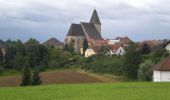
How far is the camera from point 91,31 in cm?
15738

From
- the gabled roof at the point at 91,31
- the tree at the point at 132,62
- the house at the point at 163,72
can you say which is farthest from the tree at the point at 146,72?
the gabled roof at the point at 91,31

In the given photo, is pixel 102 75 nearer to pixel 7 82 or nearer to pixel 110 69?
pixel 110 69

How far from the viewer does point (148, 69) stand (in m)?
55.6

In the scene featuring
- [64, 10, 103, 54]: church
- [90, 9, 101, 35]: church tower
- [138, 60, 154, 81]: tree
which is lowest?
[138, 60, 154, 81]: tree

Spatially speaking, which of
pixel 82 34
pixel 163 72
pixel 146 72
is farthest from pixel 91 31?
pixel 163 72

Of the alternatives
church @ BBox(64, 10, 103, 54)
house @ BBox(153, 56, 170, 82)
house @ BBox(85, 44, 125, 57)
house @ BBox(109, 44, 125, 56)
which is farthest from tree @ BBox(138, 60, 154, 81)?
church @ BBox(64, 10, 103, 54)

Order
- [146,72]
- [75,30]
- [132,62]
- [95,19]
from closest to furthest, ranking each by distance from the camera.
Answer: [146,72]
[132,62]
[75,30]
[95,19]

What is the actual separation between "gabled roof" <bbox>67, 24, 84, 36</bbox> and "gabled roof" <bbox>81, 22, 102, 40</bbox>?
76.6 inches

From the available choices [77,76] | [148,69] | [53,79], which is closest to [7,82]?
[53,79]

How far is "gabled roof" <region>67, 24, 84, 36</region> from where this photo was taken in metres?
151

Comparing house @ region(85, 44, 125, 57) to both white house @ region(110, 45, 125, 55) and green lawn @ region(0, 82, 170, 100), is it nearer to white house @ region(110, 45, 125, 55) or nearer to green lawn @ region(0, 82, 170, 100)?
white house @ region(110, 45, 125, 55)

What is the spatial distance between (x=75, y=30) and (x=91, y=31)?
7818mm

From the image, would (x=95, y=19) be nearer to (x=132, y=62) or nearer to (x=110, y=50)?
(x=110, y=50)

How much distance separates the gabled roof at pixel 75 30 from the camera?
151m
